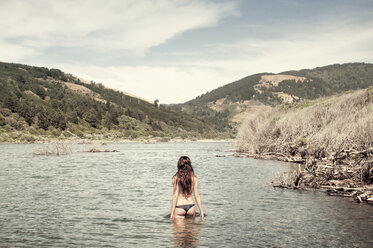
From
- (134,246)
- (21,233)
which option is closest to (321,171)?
(134,246)

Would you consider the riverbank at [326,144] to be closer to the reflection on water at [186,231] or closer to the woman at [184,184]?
the reflection on water at [186,231]

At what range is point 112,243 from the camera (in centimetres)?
1385

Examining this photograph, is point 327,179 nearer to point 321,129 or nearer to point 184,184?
point 184,184

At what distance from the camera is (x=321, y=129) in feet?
152

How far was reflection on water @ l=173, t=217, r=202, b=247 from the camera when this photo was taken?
13.6 m

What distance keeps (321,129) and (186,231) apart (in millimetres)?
35786

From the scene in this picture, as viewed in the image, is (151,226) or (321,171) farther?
(321,171)

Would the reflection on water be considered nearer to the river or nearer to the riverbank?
the river

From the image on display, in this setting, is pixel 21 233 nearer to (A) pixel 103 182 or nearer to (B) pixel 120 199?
(B) pixel 120 199

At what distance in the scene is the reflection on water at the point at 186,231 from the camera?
44.8 ft

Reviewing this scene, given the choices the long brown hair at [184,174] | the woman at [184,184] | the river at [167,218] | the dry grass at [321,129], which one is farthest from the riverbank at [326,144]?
the long brown hair at [184,174]

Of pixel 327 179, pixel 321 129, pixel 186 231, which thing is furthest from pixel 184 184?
pixel 321 129

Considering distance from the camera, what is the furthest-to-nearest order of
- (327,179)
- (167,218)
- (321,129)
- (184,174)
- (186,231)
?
1. (321,129)
2. (327,179)
3. (167,218)
4. (186,231)
5. (184,174)

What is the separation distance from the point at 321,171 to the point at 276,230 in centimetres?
1169
